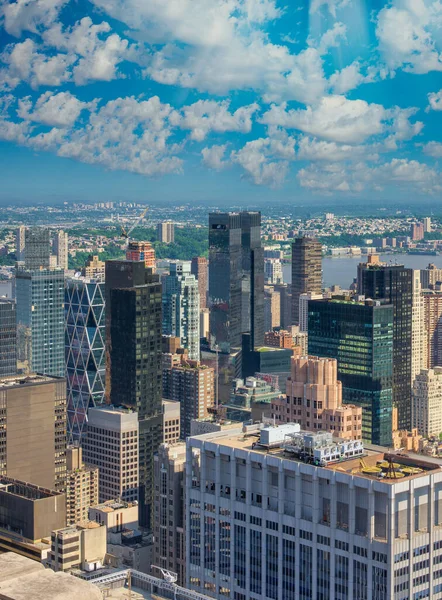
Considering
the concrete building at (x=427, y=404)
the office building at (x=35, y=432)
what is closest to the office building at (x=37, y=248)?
the concrete building at (x=427, y=404)

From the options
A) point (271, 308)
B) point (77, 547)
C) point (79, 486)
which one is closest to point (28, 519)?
point (77, 547)

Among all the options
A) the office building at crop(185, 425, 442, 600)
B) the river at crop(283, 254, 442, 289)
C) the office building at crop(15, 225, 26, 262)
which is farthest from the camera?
the river at crop(283, 254, 442, 289)

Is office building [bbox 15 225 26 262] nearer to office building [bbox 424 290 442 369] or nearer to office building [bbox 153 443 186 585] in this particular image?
office building [bbox 424 290 442 369]

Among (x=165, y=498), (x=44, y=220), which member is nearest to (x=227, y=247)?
(x=44, y=220)

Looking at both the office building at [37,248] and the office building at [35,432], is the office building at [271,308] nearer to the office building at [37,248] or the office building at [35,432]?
the office building at [37,248]

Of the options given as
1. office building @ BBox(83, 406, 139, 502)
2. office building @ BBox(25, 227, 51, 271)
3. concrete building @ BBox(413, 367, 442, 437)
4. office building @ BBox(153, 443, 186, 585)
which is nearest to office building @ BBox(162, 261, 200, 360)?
office building @ BBox(25, 227, 51, 271)

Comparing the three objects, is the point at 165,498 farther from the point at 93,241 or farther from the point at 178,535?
the point at 93,241
